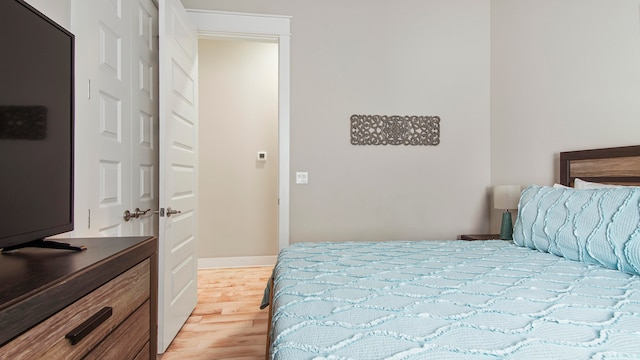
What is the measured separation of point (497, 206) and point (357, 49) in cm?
176

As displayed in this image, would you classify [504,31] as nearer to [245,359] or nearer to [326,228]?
[326,228]

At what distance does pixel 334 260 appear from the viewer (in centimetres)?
163

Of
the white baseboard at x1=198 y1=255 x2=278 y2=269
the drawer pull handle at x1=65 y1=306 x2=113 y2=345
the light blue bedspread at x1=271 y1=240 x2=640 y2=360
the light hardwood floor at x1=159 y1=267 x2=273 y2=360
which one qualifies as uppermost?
the drawer pull handle at x1=65 y1=306 x2=113 y2=345

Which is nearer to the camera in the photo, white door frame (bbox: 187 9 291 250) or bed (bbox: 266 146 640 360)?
bed (bbox: 266 146 640 360)

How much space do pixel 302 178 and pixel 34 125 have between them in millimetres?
2018

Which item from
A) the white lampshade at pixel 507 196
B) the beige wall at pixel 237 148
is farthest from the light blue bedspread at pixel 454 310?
the beige wall at pixel 237 148

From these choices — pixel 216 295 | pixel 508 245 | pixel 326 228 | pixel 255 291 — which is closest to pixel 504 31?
pixel 508 245

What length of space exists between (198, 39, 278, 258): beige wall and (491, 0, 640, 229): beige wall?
2.44 m

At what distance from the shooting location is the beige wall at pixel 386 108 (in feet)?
9.29

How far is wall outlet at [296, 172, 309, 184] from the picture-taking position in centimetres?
282

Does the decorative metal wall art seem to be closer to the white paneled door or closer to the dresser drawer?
the white paneled door

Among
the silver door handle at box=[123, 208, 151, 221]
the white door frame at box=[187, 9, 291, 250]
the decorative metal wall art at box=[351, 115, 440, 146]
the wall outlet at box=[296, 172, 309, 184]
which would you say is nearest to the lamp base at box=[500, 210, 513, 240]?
the decorative metal wall art at box=[351, 115, 440, 146]

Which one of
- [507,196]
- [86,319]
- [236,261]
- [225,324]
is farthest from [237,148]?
[86,319]

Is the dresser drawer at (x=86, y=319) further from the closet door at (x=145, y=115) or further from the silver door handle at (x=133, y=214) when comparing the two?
the closet door at (x=145, y=115)
